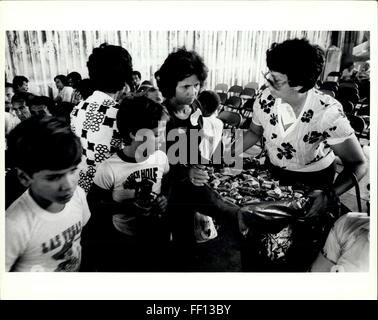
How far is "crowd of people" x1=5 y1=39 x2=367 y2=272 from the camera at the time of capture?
0.95m

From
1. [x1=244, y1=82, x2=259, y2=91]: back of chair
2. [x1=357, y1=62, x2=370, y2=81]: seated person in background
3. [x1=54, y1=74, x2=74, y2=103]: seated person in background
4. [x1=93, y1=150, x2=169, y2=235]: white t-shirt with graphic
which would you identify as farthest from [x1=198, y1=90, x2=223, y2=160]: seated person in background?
[x1=357, y1=62, x2=370, y2=81]: seated person in background

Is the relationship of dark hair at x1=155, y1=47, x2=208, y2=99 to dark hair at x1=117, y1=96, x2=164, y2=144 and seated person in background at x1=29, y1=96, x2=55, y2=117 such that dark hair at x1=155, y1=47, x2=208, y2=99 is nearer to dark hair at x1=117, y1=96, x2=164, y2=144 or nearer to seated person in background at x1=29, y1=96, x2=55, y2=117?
dark hair at x1=117, y1=96, x2=164, y2=144

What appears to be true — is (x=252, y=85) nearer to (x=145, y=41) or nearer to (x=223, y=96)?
(x=223, y=96)

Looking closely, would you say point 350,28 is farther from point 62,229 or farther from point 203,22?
point 62,229

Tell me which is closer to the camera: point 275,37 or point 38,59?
point 275,37

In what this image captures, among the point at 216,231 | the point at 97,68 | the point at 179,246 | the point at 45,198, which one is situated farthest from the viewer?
the point at 216,231

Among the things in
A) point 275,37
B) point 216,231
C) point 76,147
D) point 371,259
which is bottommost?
point 216,231

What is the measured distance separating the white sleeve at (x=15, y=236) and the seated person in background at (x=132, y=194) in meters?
0.26

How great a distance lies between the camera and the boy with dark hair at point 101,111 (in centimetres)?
123

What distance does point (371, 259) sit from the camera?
1.17 meters

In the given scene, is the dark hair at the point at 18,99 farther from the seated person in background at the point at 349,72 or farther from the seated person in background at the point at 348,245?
the seated person in background at the point at 349,72

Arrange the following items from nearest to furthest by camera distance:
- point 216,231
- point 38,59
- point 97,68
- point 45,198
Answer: point 45,198 → point 97,68 → point 216,231 → point 38,59
